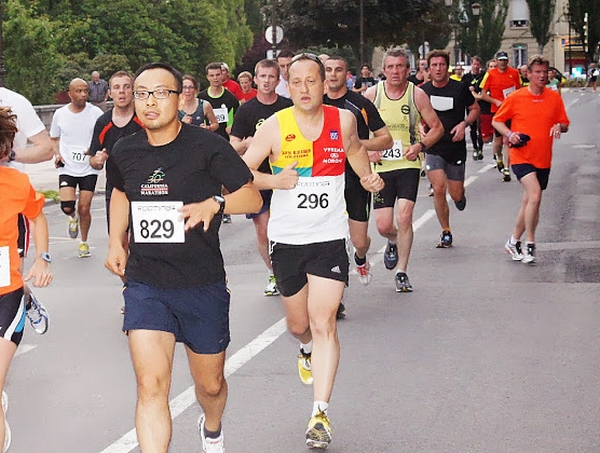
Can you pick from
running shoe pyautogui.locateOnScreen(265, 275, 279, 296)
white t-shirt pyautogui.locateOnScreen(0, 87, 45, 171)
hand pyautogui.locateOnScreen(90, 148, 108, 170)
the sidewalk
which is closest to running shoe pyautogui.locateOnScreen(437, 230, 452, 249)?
running shoe pyautogui.locateOnScreen(265, 275, 279, 296)

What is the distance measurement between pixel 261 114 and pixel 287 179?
3.79 metres

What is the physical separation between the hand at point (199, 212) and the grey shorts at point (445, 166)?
765cm

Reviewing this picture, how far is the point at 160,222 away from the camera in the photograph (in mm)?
5129

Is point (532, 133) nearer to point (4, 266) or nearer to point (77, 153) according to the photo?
point (77, 153)

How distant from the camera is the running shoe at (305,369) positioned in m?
6.87

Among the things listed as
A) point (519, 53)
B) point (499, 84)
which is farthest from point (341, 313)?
point (519, 53)

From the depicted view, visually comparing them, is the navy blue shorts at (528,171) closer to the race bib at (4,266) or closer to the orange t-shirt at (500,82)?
the race bib at (4,266)

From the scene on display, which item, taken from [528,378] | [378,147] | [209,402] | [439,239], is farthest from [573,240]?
[209,402]

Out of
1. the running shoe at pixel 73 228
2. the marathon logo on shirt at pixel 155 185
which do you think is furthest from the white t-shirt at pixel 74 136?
the marathon logo on shirt at pixel 155 185

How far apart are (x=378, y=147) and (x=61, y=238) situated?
7348 millimetres

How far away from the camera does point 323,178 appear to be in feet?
21.3

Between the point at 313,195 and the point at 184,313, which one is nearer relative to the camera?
the point at 184,313

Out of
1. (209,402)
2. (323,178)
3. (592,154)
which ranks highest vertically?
(323,178)

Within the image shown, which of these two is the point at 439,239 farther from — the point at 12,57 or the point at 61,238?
the point at 12,57
